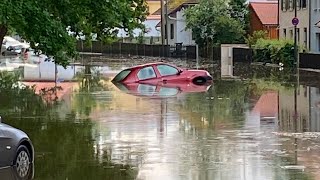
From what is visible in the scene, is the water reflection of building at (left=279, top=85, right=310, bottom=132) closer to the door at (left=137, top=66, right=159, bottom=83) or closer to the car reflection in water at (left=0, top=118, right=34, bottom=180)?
the door at (left=137, top=66, right=159, bottom=83)

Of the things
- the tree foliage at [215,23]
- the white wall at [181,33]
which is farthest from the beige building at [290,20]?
the white wall at [181,33]

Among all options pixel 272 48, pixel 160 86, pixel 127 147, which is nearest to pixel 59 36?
pixel 127 147

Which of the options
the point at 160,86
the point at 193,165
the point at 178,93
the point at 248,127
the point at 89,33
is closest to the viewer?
the point at 193,165

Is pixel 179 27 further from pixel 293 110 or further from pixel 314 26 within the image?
pixel 293 110

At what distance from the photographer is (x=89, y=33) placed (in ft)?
80.2

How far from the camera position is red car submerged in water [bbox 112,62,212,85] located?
33.5 m

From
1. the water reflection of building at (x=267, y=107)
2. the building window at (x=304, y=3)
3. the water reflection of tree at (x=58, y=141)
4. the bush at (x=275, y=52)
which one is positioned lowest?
the water reflection of tree at (x=58, y=141)

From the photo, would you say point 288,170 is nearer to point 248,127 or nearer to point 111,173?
point 111,173

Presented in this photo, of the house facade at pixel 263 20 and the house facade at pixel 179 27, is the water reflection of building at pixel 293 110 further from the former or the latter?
the house facade at pixel 179 27

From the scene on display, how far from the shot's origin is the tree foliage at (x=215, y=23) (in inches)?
2613

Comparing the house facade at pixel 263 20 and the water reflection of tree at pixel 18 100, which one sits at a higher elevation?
the house facade at pixel 263 20

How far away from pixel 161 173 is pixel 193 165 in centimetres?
88

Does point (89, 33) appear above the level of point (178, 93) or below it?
above

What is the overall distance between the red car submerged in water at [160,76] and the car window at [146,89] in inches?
65.2
